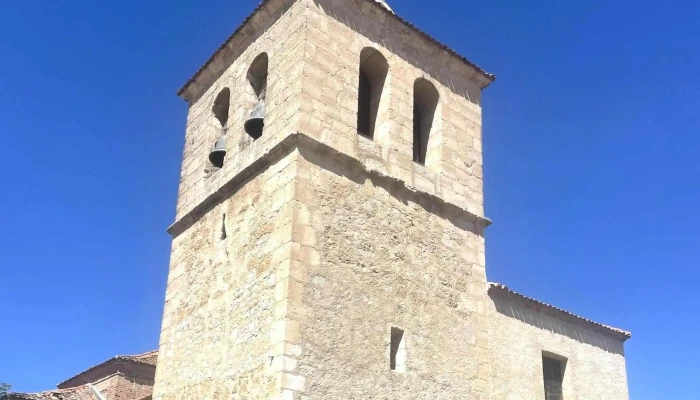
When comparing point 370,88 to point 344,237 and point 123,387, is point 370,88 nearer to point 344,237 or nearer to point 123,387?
point 344,237

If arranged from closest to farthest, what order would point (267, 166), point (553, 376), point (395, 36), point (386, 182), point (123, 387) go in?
point (267, 166) < point (386, 182) < point (395, 36) < point (553, 376) < point (123, 387)

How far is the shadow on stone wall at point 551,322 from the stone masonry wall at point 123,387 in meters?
10.4

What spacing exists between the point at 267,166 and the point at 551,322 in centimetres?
498

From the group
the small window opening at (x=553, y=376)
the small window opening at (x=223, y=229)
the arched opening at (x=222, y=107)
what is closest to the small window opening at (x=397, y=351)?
the small window opening at (x=223, y=229)

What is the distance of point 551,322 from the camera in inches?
428

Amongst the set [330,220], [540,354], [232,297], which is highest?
[330,220]

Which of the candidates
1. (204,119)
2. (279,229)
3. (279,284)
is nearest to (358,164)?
(279,229)

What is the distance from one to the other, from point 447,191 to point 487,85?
94.2 inches

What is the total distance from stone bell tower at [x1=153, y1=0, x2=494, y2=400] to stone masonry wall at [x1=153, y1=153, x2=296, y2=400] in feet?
0.08

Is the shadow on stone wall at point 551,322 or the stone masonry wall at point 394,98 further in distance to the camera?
the shadow on stone wall at point 551,322

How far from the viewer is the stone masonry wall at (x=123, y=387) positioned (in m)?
17.2

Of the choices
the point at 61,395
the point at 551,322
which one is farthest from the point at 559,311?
the point at 61,395

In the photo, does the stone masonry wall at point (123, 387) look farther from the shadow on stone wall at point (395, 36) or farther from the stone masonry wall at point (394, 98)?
the shadow on stone wall at point (395, 36)

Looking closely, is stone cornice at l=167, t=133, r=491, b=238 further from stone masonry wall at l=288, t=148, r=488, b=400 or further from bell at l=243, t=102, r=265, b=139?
bell at l=243, t=102, r=265, b=139
